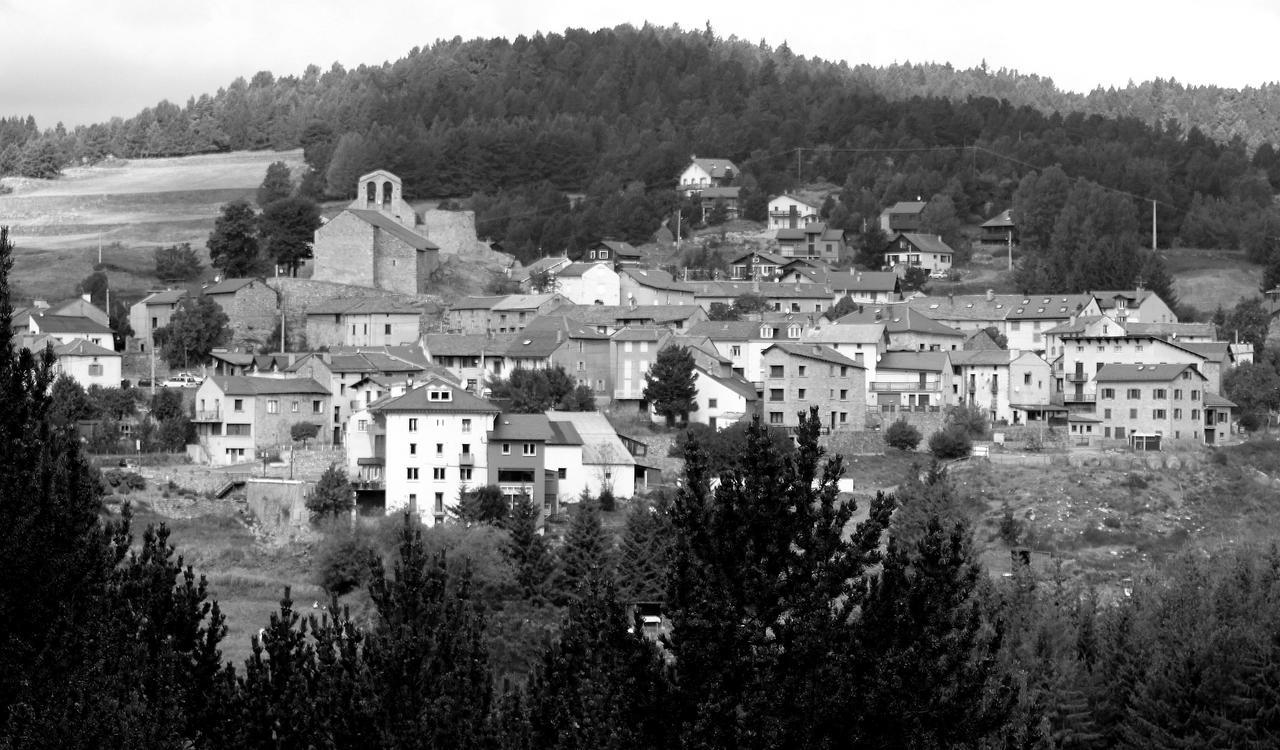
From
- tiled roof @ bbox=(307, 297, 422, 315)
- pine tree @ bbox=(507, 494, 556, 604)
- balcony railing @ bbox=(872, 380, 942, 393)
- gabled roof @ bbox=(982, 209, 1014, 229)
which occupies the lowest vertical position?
pine tree @ bbox=(507, 494, 556, 604)

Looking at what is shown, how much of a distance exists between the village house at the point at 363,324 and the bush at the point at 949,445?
1911 centimetres

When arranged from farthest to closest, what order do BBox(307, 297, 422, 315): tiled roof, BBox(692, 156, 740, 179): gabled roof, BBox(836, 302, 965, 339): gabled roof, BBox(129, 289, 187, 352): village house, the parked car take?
BBox(692, 156, 740, 179): gabled roof → BBox(307, 297, 422, 315): tiled roof → BBox(129, 289, 187, 352): village house → BBox(836, 302, 965, 339): gabled roof → the parked car

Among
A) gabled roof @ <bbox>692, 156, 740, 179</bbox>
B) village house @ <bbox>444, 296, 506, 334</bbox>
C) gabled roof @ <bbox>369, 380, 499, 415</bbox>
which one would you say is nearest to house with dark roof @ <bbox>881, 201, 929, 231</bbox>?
gabled roof @ <bbox>692, 156, 740, 179</bbox>

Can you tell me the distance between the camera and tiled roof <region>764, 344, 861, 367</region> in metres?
58.6

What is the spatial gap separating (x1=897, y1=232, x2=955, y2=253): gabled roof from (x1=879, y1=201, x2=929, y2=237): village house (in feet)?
10.4

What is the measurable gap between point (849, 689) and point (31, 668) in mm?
8090

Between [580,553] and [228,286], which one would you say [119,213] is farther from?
[580,553]

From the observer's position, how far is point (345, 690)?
21.3 metres

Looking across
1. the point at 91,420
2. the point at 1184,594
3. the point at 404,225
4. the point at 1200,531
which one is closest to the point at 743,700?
the point at 1184,594

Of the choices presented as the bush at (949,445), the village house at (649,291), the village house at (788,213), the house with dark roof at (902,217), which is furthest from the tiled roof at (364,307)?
the village house at (788,213)

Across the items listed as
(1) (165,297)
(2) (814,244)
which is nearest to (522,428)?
(1) (165,297)

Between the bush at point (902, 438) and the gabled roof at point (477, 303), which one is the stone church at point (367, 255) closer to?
the gabled roof at point (477, 303)

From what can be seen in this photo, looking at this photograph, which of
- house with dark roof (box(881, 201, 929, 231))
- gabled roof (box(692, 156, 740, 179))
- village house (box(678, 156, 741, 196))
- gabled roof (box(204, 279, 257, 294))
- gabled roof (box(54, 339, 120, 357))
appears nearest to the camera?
gabled roof (box(54, 339, 120, 357))

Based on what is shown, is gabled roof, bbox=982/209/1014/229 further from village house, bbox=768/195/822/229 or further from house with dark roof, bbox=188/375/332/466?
house with dark roof, bbox=188/375/332/466
